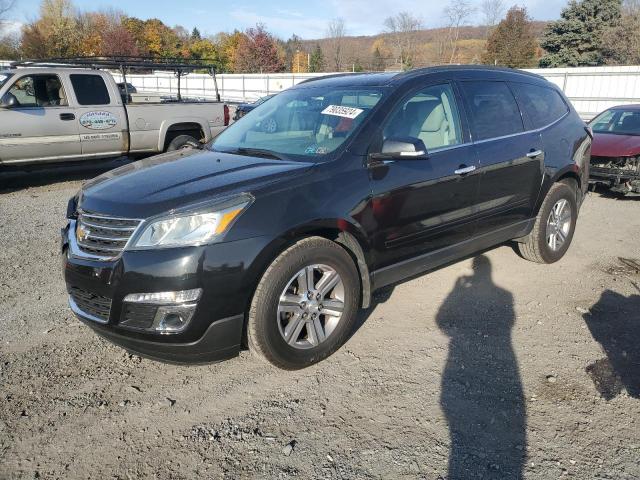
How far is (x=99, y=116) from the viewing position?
890cm

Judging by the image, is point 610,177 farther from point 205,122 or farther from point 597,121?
point 205,122

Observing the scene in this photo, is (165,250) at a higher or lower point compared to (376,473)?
higher

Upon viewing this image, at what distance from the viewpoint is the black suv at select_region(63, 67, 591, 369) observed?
2.85 meters

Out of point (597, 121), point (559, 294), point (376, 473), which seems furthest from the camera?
point (597, 121)

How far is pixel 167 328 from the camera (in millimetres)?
2838

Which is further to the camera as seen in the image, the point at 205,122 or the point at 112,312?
the point at 205,122

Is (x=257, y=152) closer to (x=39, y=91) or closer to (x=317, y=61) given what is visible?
(x=39, y=91)

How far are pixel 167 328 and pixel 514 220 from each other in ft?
10.8

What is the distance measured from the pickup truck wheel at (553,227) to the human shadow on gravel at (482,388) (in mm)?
811

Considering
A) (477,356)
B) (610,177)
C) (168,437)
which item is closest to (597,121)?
(610,177)

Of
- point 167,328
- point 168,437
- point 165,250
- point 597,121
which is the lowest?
point 168,437

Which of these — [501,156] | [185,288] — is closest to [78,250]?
[185,288]

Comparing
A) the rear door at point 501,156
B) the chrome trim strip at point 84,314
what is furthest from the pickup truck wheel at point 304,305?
the rear door at point 501,156

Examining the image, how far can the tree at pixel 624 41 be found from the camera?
1341 inches
